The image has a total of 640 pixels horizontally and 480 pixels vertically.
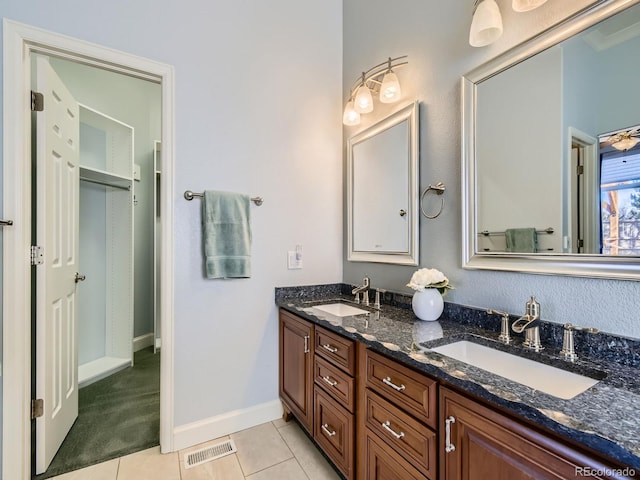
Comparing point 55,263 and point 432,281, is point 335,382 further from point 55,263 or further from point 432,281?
point 55,263

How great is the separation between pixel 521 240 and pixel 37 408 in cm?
237

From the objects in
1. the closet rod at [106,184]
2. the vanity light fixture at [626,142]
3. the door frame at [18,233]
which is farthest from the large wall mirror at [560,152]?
the closet rod at [106,184]

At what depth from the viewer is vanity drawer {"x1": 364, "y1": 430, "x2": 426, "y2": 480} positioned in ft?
3.20

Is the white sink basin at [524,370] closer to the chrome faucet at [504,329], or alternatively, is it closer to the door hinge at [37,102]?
the chrome faucet at [504,329]

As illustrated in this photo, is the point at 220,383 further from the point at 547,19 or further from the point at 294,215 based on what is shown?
the point at 547,19

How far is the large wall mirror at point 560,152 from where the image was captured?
93 cm

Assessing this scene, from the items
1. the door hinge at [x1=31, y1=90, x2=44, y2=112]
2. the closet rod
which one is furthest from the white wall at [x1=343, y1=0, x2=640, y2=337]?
the closet rod

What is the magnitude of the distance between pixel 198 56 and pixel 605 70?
1.92 m

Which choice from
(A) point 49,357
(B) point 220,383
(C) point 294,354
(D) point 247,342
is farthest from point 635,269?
(A) point 49,357

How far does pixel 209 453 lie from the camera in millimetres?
1667

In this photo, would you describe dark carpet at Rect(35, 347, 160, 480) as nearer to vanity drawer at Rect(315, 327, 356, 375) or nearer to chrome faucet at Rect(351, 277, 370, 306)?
vanity drawer at Rect(315, 327, 356, 375)

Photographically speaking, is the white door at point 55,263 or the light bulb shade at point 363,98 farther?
the light bulb shade at point 363,98

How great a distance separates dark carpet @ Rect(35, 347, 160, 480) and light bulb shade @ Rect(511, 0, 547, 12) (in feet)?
8.91

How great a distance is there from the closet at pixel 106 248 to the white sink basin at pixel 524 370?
2.84 metres
